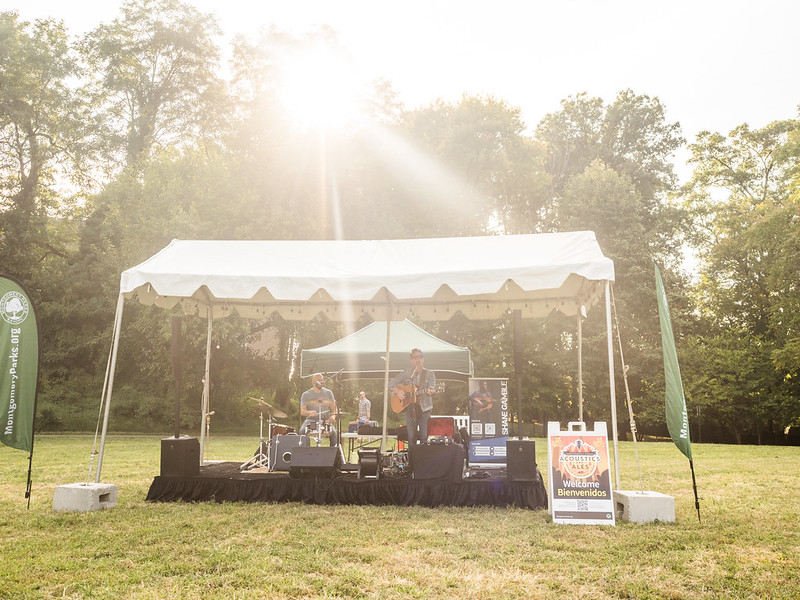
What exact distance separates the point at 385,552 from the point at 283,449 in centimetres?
376

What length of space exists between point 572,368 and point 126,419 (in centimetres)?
1594

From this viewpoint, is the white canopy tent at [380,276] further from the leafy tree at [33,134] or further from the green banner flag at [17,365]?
the leafy tree at [33,134]

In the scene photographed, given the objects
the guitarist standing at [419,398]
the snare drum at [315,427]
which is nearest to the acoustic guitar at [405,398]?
the guitarist standing at [419,398]

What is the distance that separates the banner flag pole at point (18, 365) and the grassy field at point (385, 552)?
83cm

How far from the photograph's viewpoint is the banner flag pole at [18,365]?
608 cm

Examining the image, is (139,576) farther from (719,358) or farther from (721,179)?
(721,179)

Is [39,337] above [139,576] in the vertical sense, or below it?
above

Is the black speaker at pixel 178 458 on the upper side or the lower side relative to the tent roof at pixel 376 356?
lower

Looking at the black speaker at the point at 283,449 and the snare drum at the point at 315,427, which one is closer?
the black speaker at the point at 283,449

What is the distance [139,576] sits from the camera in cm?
407

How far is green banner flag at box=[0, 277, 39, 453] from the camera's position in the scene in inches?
239

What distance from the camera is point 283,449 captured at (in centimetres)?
827

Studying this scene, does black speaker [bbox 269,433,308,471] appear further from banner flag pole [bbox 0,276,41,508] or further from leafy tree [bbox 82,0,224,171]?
leafy tree [bbox 82,0,224,171]

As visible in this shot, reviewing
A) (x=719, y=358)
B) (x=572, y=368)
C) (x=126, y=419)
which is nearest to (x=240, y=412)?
(x=126, y=419)
